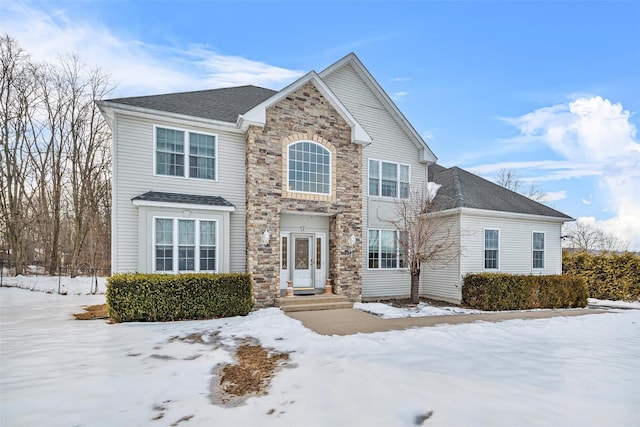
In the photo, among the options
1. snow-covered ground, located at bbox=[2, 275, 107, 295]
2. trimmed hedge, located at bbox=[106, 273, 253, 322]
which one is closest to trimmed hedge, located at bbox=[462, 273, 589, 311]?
trimmed hedge, located at bbox=[106, 273, 253, 322]

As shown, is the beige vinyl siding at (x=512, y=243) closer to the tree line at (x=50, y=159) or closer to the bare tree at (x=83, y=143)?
the tree line at (x=50, y=159)

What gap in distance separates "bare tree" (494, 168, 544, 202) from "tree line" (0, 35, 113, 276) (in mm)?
33031

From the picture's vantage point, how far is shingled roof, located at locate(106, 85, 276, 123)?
32.4ft

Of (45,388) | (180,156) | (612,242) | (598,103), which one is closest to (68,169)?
(180,156)

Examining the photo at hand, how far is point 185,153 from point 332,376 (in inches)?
313

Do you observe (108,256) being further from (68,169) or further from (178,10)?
(178,10)

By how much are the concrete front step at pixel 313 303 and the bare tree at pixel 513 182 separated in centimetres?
2728

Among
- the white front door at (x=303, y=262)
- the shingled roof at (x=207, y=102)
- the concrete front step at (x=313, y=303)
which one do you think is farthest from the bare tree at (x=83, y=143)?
the concrete front step at (x=313, y=303)

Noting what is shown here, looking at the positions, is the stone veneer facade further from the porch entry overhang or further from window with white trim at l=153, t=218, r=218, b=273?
window with white trim at l=153, t=218, r=218, b=273

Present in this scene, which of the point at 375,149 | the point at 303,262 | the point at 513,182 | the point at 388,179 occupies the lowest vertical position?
the point at 303,262

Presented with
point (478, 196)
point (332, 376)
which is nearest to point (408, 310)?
point (478, 196)

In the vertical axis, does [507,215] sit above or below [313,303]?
above

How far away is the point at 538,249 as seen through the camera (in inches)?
532

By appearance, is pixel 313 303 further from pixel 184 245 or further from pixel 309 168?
pixel 309 168
